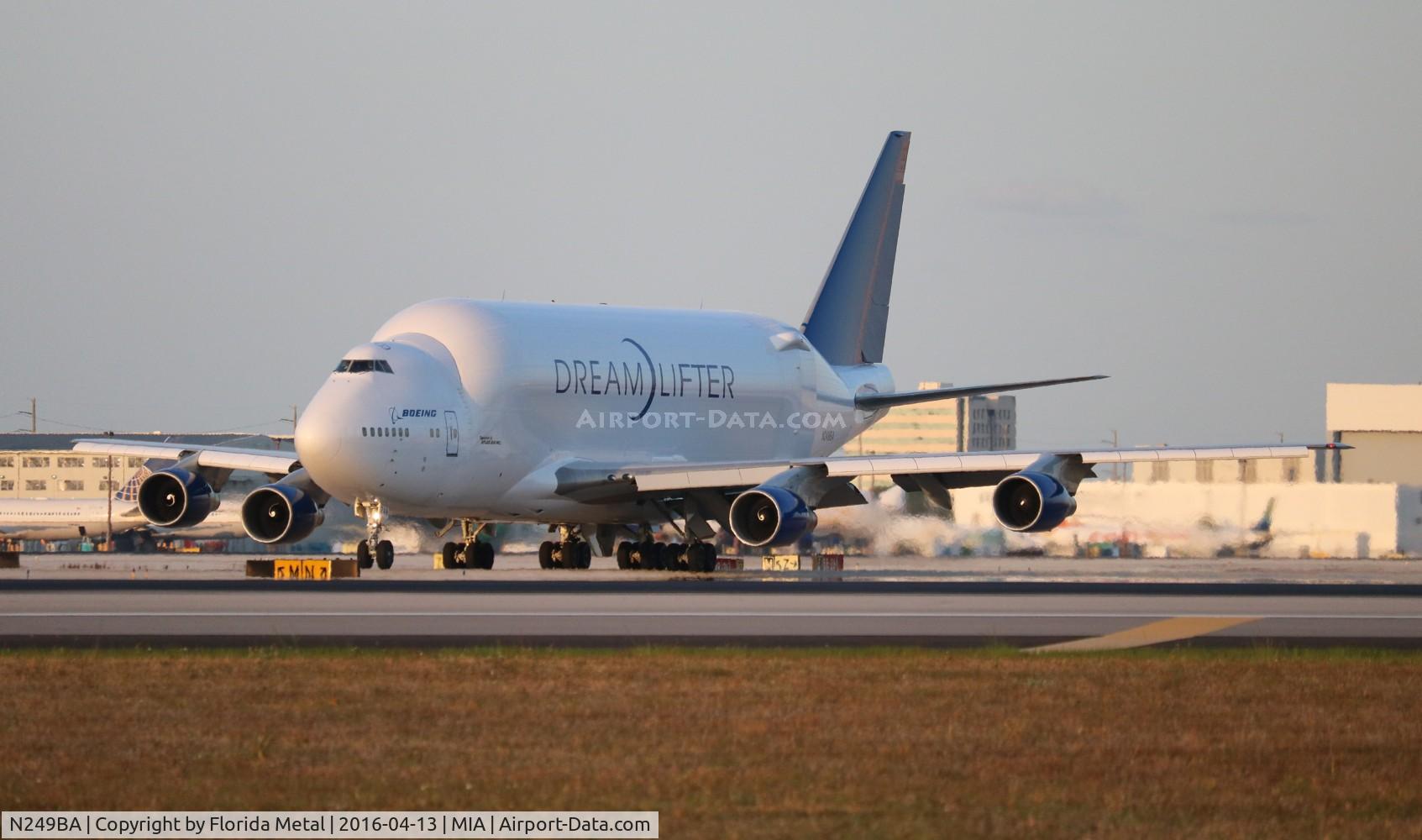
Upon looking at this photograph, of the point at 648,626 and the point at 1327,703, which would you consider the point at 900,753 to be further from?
the point at 648,626

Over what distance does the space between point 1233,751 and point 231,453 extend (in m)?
32.8

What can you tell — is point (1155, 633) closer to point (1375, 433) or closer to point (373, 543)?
point (373, 543)

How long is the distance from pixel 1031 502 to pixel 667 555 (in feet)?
28.6

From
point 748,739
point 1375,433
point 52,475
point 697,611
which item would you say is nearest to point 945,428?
point 52,475

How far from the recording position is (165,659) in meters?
18.6

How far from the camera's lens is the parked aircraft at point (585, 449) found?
38.9m

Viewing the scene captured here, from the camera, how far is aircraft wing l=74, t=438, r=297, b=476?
42.7 m

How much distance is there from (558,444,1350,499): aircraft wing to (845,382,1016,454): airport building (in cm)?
5776

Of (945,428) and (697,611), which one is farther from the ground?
(945,428)

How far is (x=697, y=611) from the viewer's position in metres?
26.9

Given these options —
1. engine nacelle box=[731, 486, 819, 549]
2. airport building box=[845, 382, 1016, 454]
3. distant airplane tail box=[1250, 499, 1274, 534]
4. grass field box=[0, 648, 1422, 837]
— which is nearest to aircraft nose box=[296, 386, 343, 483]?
engine nacelle box=[731, 486, 819, 549]

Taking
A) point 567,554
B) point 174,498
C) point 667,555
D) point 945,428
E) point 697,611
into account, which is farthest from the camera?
point 945,428

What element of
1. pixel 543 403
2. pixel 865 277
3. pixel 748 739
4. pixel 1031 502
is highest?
pixel 865 277

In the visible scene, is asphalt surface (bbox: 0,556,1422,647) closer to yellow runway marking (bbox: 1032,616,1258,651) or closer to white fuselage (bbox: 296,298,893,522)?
yellow runway marking (bbox: 1032,616,1258,651)
